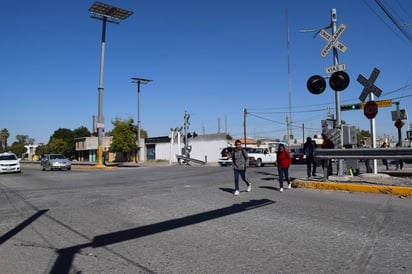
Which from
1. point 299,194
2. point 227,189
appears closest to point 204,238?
point 299,194

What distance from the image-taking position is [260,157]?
107ft

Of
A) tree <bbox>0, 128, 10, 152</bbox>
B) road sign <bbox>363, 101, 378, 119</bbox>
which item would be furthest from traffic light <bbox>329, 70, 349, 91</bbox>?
tree <bbox>0, 128, 10, 152</bbox>

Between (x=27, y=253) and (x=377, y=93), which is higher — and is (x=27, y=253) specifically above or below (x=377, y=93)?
below

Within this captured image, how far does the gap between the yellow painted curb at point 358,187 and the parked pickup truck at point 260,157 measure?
2012cm

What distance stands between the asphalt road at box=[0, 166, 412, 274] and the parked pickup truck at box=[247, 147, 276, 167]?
22047 millimetres

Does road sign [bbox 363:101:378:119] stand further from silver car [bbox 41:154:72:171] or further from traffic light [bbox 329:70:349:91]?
silver car [bbox 41:154:72:171]

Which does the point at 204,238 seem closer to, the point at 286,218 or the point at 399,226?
the point at 286,218

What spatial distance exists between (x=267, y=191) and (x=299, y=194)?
1.09 meters

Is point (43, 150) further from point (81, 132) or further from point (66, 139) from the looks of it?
point (81, 132)

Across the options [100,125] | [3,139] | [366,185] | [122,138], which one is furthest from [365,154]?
[3,139]

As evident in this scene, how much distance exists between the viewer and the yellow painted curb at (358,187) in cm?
938

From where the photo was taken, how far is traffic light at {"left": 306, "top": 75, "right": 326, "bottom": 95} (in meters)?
11.9

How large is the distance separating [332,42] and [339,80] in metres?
1.48

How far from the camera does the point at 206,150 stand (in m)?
49.9
